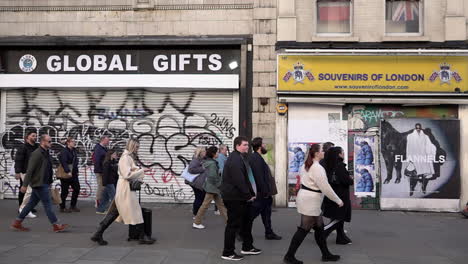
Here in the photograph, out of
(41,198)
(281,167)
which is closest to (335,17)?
(281,167)

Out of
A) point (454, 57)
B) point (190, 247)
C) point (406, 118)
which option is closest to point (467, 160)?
point (406, 118)

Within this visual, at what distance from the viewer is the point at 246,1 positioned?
1227 centimetres

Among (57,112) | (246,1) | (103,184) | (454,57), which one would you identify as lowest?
(103,184)

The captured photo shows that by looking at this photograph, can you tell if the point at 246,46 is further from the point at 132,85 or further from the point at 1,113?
the point at 1,113

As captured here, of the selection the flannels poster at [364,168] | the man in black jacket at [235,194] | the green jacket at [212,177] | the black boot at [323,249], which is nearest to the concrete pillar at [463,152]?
the flannels poster at [364,168]

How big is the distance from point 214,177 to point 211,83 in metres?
3.82

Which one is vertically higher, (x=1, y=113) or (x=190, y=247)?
(x=1, y=113)

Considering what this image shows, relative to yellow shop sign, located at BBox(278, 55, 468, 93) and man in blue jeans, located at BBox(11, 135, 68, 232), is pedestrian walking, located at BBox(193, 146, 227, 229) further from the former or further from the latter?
yellow shop sign, located at BBox(278, 55, 468, 93)

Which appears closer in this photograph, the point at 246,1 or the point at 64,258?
the point at 64,258

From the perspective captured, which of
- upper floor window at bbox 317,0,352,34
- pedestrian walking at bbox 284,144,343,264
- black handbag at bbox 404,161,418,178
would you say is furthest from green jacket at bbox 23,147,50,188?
black handbag at bbox 404,161,418,178

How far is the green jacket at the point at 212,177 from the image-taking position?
8.96 meters

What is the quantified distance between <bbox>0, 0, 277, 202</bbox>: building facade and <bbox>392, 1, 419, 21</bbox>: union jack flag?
10.4 feet

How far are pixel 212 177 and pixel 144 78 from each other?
446cm

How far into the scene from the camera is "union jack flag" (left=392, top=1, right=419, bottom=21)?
40.0 ft
